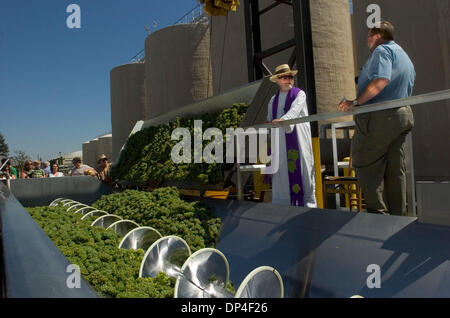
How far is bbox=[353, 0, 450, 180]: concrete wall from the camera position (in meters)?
5.13

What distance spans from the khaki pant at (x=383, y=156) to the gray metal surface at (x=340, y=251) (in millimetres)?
285

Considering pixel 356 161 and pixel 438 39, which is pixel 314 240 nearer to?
pixel 356 161

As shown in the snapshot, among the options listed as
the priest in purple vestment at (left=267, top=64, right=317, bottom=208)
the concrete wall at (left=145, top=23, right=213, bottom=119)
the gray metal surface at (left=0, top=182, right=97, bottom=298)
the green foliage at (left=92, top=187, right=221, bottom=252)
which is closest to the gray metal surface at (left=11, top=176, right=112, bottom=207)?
the green foliage at (left=92, top=187, right=221, bottom=252)

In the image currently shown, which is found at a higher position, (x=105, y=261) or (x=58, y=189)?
(x=58, y=189)

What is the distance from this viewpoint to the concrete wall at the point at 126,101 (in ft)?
70.2

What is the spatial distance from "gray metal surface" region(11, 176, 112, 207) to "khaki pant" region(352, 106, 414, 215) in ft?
16.9

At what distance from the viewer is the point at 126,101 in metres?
21.8

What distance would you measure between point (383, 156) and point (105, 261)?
2.00 meters

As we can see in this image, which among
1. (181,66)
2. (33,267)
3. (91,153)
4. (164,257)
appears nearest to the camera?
(33,267)

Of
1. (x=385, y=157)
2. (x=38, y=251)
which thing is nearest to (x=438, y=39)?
(x=385, y=157)

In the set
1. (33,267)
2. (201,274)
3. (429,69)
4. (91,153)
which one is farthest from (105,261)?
(91,153)

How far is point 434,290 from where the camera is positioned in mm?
1566

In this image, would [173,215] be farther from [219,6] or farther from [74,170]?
[74,170]
